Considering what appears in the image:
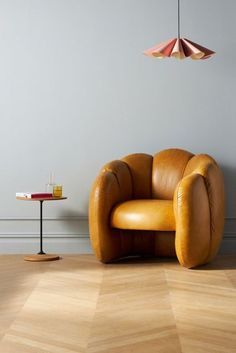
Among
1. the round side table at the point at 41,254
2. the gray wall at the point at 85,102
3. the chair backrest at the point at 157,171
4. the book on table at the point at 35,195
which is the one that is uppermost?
the gray wall at the point at 85,102

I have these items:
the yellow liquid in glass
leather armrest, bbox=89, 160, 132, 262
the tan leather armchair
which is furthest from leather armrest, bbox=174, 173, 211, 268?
the yellow liquid in glass

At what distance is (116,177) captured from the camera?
216 inches

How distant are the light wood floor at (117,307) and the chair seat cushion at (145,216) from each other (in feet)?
1.02

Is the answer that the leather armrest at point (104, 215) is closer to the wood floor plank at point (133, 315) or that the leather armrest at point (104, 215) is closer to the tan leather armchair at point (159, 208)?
the tan leather armchair at point (159, 208)

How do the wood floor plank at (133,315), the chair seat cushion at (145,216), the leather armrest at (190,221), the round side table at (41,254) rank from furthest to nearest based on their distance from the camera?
the round side table at (41,254) → the chair seat cushion at (145,216) → the leather armrest at (190,221) → the wood floor plank at (133,315)

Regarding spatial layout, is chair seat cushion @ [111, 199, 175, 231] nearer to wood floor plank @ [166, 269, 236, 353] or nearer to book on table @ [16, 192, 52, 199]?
wood floor plank @ [166, 269, 236, 353]

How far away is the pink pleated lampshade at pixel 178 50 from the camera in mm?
5512

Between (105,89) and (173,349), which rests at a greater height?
(105,89)

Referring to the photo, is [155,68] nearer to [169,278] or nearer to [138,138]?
[138,138]

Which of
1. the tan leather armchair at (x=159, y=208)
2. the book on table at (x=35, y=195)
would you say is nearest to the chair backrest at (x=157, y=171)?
the tan leather armchair at (x=159, y=208)

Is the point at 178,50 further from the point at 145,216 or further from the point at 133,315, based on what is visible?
the point at 133,315

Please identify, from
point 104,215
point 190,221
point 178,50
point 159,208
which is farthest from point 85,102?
point 190,221

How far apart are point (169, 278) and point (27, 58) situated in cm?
257

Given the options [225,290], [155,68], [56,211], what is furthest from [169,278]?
[155,68]
